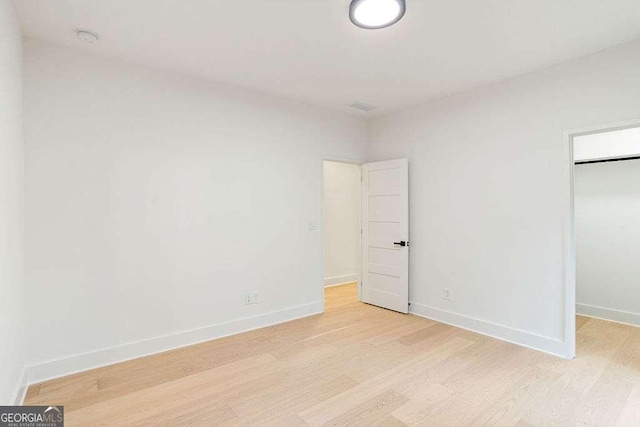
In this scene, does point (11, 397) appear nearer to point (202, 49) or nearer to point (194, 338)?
point (194, 338)

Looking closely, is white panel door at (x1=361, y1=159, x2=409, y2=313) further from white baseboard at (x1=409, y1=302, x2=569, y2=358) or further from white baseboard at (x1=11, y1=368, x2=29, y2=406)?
white baseboard at (x1=11, y1=368, x2=29, y2=406)

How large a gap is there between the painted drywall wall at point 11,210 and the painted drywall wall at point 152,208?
225mm

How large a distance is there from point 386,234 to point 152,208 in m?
2.97

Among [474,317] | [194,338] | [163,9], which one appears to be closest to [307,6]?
[163,9]

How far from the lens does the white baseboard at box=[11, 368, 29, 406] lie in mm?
2137

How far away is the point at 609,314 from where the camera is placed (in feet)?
12.5

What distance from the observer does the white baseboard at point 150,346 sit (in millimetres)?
2576

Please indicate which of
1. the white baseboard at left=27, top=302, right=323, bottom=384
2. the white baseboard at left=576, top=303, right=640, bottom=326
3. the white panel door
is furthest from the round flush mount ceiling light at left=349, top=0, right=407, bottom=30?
the white baseboard at left=576, top=303, right=640, bottom=326

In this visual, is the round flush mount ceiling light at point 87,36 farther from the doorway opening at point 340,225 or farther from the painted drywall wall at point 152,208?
the doorway opening at point 340,225

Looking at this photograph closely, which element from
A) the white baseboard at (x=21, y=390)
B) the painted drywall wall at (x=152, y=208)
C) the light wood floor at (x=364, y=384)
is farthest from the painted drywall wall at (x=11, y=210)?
the light wood floor at (x=364, y=384)

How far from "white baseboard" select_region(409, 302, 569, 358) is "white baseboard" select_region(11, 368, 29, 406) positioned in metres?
3.92

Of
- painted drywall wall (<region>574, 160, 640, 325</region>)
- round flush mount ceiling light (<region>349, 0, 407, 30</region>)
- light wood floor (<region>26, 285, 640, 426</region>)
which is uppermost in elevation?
round flush mount ceiling light (<region>349, 0, 407, 30</region>)

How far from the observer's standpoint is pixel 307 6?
2.16m

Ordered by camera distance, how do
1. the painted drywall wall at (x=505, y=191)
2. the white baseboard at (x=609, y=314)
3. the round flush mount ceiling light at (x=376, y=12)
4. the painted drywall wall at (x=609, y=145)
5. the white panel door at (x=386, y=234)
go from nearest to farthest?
the round flush mount ceiling light at (x=376, y=12) < the painted drywall wall at (x=505, y=191) < the painted drywall wall at (x=609, y=145) < the white baseboard at (x=609, y=314) < the white panel door at (x=386, y=234)
